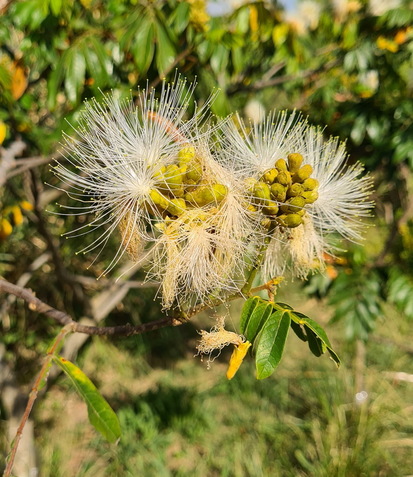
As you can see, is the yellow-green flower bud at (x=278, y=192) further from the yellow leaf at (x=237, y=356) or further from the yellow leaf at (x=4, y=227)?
the yellow leaf at (x=4, y=227)

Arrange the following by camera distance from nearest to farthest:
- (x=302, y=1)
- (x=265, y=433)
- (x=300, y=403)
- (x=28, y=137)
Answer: (x=28, y=137), (x=265, y=433), (x=300, y=403), (x=302, y=1)

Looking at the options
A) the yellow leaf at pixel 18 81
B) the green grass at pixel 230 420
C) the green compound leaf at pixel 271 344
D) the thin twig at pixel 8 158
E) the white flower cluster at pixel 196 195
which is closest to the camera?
the green compound leaf at pixel 271 344

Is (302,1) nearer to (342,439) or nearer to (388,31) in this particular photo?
(388,31)

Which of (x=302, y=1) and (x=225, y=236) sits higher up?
(x=302, y=1)

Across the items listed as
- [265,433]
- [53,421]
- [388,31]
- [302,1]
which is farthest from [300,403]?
[302,1]

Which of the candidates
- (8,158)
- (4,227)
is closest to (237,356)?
(8,158)

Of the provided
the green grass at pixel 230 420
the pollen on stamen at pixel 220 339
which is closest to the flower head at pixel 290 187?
the pollen on stamen at pixel 220 339

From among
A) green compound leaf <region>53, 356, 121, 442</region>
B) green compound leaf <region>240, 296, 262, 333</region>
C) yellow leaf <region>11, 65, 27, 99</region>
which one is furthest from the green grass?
green compound leaf <region>240, 296, 262, 333</region>

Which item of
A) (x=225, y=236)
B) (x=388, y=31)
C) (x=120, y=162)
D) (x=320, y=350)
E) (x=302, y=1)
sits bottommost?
(x=320, y=350)
